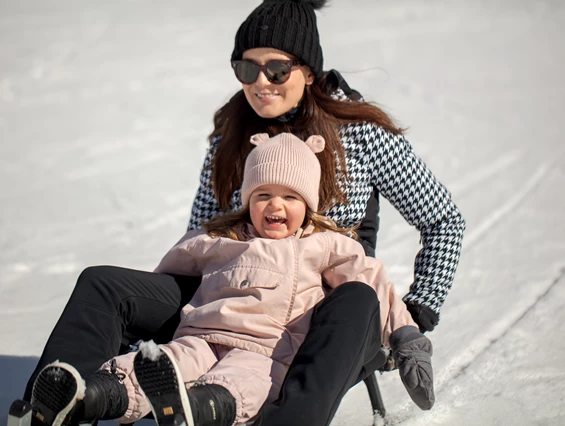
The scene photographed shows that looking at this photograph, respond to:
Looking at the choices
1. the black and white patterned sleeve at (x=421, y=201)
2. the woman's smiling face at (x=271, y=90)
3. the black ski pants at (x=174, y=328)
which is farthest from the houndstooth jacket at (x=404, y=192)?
the black ski pants at (x=174, y=328)

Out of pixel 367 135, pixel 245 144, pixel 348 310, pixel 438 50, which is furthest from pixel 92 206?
pixel 438 50

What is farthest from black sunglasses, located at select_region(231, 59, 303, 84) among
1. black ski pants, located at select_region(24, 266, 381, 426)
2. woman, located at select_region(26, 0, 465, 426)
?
black ski pants, located at select_region(24, 266, 381, 426)

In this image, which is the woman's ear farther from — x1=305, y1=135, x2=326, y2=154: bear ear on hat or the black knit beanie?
x1=305, y1=135, x2=326, y2=154: bear ear on hat

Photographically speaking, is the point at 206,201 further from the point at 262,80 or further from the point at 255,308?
the point at 255,308

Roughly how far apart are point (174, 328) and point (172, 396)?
0.58m

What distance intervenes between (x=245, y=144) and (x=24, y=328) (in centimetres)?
148

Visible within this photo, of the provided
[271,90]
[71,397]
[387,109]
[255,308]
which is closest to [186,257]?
[255,308]

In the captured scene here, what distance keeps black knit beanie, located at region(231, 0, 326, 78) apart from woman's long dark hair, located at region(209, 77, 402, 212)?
14 centimetres

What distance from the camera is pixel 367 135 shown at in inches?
97.7

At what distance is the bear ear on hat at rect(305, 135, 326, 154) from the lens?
242cm

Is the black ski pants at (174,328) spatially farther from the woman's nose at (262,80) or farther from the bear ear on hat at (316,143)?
the woman's nose at (262,80)

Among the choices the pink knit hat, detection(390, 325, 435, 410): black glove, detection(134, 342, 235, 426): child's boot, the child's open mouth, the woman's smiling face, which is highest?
the woman's smiling face

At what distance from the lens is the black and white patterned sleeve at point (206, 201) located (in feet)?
8.82

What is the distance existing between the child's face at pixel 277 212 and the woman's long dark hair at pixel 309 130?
0.50 feet
